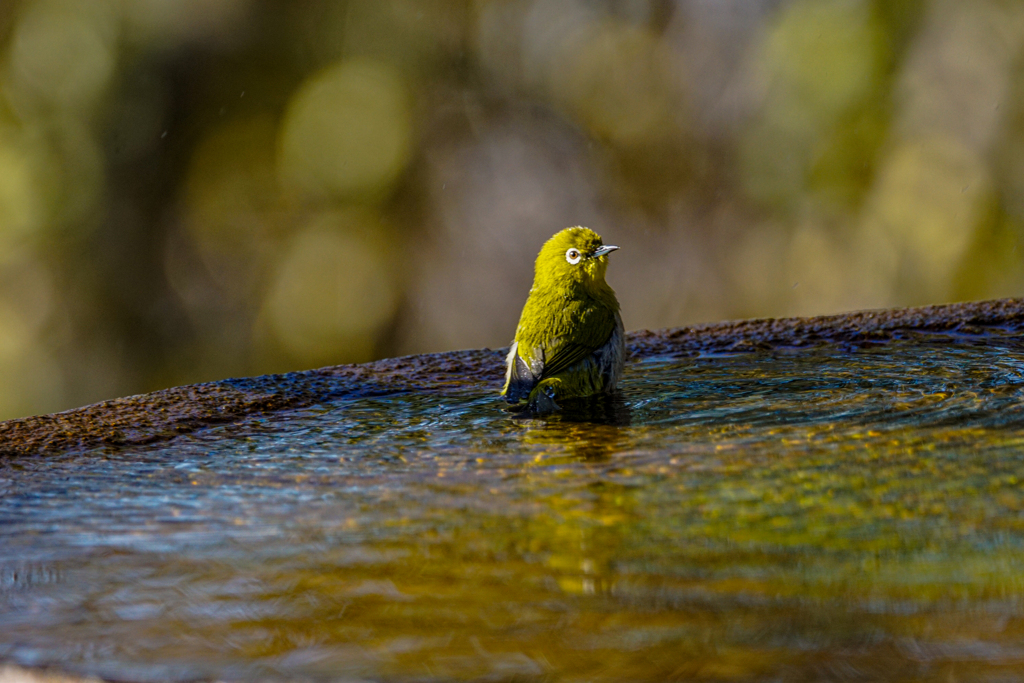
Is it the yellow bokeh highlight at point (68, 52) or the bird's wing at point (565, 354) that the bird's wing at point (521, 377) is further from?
the yellow bokeh highlight at point (68, 52)

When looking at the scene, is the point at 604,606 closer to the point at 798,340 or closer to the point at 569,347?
the point at 569,347

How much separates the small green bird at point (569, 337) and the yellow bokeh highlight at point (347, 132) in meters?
4.90

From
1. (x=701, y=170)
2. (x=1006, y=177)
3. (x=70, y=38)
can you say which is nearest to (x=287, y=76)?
(x=70, y=38)

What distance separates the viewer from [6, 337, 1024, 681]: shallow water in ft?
3.12

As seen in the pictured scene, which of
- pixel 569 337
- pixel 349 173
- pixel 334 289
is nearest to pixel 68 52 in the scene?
pixel 349 173

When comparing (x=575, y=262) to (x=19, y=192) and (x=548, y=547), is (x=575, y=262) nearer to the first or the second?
(x=548, y=547)

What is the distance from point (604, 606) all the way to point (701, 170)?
6.49 metres

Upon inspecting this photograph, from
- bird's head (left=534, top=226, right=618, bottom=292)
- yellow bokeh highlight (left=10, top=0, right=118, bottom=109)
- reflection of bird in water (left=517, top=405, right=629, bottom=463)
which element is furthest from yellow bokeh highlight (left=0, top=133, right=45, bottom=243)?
reflection of bird in water (left=517, top=405, right=629, bottom=463)

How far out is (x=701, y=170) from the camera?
726 centimetres

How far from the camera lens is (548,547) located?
129 centimetres

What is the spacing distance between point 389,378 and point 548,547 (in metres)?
1.52

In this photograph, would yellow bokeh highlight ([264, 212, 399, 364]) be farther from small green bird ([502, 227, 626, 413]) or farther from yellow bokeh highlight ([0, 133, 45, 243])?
small green bird ([502, 227, 626, 413])

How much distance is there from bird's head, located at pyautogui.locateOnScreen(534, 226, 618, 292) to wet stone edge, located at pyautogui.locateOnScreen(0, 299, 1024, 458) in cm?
33

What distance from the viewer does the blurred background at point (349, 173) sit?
7.19 metres
